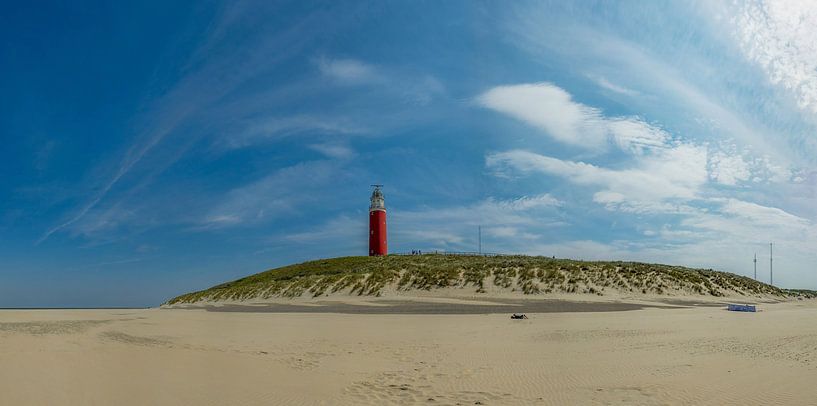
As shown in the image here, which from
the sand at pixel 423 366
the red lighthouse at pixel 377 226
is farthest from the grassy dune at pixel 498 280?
the sand at pixel 423 366

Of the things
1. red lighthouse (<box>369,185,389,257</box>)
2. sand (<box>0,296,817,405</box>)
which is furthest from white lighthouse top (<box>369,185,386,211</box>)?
sand (<box>0,296,817,405</box>)

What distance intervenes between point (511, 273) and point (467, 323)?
21.6 m

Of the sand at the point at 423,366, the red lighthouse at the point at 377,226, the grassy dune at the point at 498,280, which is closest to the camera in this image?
the sand at the point at 423,366

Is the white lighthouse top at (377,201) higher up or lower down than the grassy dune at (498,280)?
higher up

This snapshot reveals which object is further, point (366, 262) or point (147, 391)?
point (366, 262)

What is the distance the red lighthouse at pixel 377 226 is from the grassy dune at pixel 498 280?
10.3 m

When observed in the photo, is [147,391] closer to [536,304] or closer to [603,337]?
[603,337]

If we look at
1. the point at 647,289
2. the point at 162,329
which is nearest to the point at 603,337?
the point at 162,329

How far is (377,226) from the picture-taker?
6569cm

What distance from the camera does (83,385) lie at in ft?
31.1

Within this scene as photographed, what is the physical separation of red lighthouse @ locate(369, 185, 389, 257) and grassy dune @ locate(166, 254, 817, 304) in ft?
33.8

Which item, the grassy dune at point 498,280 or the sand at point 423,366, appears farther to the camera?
the grassy dune at point 498,280

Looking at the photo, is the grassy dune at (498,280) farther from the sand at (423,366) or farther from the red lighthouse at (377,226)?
the sand at (423,366)

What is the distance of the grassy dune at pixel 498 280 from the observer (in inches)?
1587
